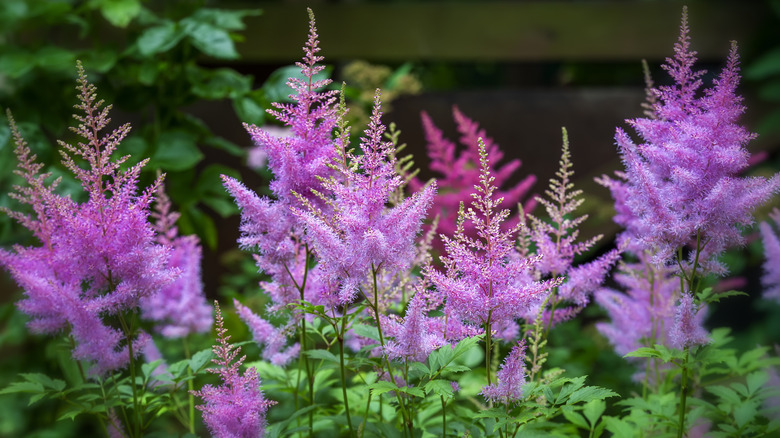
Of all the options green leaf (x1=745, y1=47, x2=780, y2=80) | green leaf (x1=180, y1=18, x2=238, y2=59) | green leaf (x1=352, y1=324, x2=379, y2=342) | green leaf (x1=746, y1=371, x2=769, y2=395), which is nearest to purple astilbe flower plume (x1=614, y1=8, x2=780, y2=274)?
green leaf (x1=746, y1=371, x2=769, y2=395)

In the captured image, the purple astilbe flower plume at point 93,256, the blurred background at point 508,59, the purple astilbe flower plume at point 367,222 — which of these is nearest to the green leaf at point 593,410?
the purple astilbe flower plume at point 367,222

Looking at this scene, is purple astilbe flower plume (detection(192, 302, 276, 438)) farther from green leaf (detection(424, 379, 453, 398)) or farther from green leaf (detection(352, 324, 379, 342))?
green leaf (detection(424, 379, 453, 398))

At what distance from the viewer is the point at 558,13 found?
3.90m

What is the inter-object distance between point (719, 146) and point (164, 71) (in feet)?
7.58

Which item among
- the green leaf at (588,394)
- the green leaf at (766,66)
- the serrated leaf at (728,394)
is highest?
the green leaf at (766,66)

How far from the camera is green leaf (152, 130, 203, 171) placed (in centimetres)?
255

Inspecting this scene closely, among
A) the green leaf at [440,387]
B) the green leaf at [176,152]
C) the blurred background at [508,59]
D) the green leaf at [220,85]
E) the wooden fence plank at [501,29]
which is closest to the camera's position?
the green leaf at [440,387]

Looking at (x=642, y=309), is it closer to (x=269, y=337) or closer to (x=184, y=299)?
(x=269, y=337)

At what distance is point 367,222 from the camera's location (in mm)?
1229

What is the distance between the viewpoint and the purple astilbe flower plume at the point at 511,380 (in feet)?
4.23

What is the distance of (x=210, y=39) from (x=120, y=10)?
46 cm

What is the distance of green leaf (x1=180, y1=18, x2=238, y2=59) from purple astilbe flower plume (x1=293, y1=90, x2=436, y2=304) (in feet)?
4.73

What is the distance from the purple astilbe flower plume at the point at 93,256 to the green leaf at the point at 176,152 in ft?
3.42

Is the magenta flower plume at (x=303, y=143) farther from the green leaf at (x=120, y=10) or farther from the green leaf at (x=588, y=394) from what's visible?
the green leaf at (x=120, y=10)
